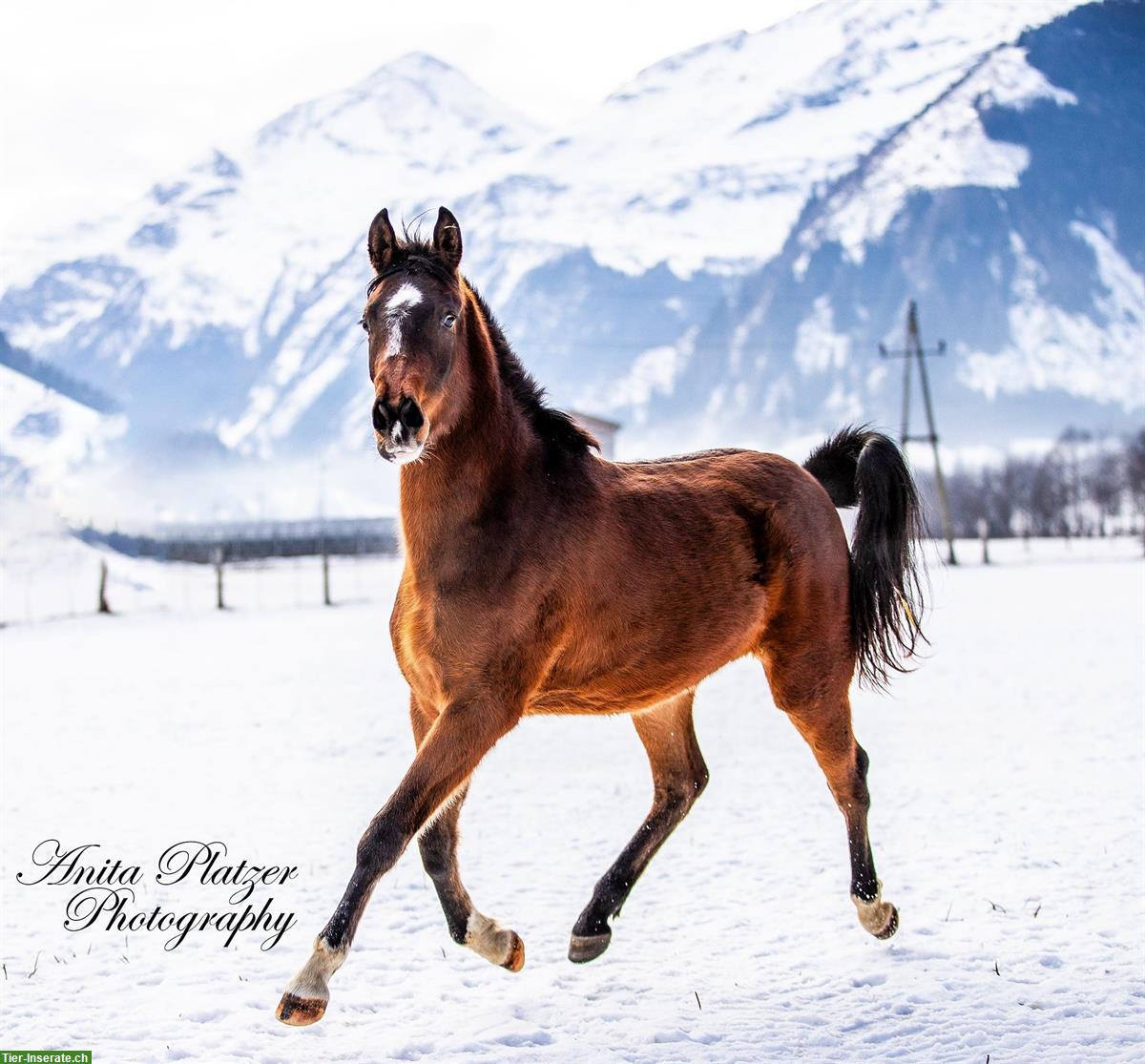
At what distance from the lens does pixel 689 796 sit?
5.42 meters

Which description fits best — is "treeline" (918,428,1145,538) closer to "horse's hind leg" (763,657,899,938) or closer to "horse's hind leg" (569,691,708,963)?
"horse's hind leg" (763,657,899,938)

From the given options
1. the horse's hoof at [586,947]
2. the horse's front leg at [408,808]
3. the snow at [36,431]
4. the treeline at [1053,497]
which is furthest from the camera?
the snow at [36,431]

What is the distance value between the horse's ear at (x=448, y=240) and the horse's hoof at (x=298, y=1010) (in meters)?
2.41

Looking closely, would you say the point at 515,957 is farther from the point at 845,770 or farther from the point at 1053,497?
the point at 1053,497

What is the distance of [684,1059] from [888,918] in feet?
5.00

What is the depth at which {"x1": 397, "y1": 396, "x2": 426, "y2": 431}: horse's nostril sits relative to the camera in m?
3.52

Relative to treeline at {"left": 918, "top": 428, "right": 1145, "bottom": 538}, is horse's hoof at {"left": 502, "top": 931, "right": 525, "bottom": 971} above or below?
above

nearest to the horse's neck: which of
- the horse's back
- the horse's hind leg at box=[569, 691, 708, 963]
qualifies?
the horse's back

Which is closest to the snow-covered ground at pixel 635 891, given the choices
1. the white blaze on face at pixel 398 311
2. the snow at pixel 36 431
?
the white blaze on face at pixel 398 311

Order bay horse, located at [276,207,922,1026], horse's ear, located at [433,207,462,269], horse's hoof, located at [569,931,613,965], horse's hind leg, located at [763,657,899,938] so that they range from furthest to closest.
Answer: horse's hind leg, located at [763,657,899,938], horse's hoof, located at [569,931,613,965], horse's ear, located at [433,207,462,269], bay horse, located at [276,207,922,1026]

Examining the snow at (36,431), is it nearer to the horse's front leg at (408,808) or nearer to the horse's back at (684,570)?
the horse's back at (684,570)

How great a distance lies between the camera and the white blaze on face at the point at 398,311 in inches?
145

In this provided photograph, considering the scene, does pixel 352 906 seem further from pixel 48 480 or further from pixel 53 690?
pixel 48 480

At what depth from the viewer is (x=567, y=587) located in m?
4.31
